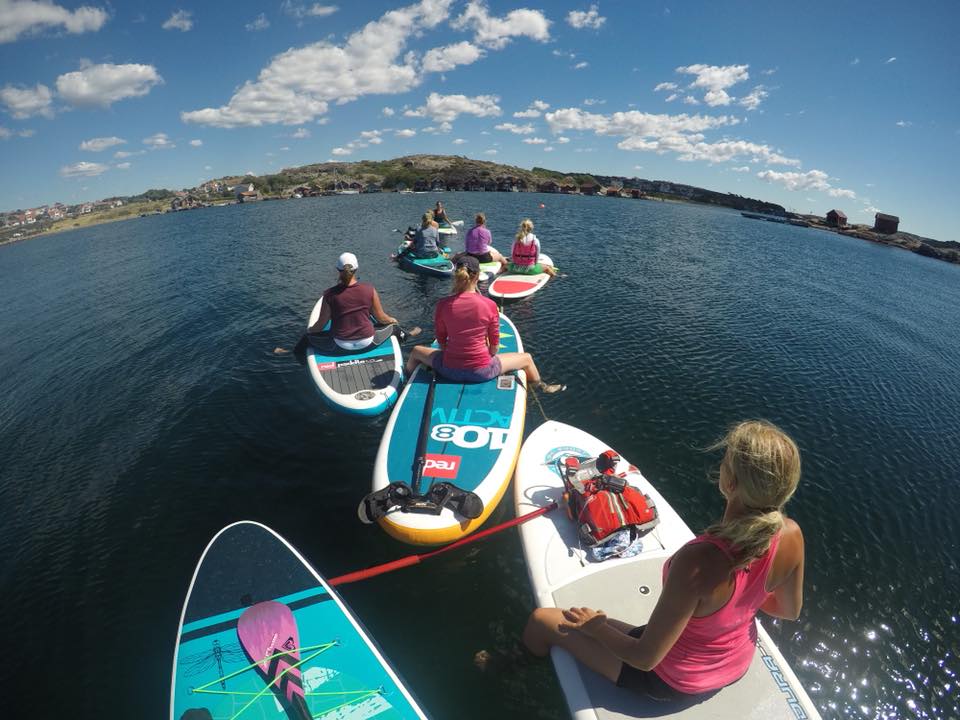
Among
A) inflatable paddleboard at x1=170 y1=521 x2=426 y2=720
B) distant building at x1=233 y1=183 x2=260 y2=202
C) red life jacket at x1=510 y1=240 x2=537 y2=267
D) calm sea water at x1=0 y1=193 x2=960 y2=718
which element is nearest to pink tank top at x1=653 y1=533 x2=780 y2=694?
calm sea water at x1=0 y1=193 x2=960 y2=718

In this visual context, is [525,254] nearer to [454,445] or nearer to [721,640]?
[454,445]

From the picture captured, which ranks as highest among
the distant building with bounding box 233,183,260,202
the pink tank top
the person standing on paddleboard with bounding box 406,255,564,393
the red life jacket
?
the distant building with bounding box 233,183,260,202

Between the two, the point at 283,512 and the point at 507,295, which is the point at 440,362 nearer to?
the point at 283,512

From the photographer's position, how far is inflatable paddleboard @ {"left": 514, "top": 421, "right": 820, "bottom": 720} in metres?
3.81

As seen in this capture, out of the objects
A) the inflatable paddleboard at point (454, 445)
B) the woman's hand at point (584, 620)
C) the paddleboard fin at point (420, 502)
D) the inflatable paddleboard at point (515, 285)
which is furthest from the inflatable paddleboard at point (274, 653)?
the inflatable paddleboard at point (515, 285)

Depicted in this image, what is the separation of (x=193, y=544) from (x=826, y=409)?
1644 centimetres

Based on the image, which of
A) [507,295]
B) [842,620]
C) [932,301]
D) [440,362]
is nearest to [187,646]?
[440,362]

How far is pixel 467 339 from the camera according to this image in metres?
8.51

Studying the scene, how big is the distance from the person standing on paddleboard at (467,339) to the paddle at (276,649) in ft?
17.1

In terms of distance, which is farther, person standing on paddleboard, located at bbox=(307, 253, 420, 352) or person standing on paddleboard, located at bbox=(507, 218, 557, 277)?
person standing on paddleboard, located at bbox=(507, 218, 557, 277)

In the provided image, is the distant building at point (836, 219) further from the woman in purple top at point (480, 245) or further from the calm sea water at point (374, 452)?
the woman in purple top at point (480, 245)

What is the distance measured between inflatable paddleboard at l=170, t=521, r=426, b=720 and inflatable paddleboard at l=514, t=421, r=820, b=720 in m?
1.82

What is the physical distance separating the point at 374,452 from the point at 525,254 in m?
13.9

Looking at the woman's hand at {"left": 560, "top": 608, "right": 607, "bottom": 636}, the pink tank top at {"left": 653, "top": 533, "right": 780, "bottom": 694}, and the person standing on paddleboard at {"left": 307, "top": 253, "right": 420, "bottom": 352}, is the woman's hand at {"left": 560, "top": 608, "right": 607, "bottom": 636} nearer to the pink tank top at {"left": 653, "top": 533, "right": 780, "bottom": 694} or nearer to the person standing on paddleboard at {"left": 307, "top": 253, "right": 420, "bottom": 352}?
the pink tank top at {"left": 653, "top": 533, "right": 780, "bottom": 694}
